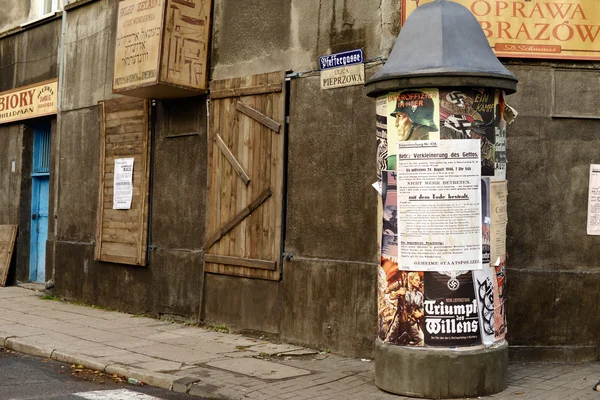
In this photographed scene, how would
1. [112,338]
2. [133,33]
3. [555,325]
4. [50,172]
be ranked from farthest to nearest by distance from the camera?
[50,172] → [133,33] → [112,338] → [555,325]

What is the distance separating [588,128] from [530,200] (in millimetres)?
1019

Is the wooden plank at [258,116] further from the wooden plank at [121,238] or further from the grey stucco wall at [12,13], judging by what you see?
the grey stucco wall at [12,13]

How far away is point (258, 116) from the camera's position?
33.2ft

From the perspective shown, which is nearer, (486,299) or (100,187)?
(486,299)

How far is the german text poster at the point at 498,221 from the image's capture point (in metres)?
7.09

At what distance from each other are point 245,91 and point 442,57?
3.99 meters

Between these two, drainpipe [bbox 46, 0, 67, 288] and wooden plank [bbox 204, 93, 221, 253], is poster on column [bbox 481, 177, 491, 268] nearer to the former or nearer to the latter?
wooden plank [bbox 204, 93, 221, 253]

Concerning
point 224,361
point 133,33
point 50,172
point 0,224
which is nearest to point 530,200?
point 224,361

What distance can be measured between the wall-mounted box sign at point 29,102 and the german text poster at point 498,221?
9.92m

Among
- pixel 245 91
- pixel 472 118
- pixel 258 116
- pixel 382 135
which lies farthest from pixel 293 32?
pixel 472 118

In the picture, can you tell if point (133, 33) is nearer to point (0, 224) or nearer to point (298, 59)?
point (298, 59)

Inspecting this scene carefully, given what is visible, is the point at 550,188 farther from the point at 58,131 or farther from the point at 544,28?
the point at 58,131

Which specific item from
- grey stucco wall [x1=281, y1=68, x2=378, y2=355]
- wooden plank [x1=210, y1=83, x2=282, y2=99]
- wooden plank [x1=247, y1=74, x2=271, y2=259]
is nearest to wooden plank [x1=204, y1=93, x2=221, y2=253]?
wooden plank [x1=210, y1=83, x2=282, y2=99]

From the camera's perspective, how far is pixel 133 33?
37.1 feet
